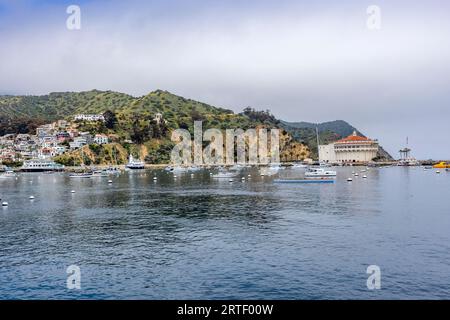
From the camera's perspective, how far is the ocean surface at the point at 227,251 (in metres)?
25.6

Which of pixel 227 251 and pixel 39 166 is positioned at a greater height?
pixel 39 166

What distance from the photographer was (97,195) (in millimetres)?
79500

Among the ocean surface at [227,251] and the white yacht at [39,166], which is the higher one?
the white yacht at [39,166]

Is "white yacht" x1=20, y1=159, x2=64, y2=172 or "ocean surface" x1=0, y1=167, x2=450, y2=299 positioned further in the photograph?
"white yacht" x1=20, y1=159, x2=64, y2=172

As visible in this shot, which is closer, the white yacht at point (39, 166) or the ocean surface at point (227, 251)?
the ocean surface at point (227, 251)

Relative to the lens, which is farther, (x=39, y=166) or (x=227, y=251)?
(x=39, y=166)

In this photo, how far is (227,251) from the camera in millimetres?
34156

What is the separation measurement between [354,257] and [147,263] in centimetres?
1562

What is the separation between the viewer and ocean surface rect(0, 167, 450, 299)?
2558cm

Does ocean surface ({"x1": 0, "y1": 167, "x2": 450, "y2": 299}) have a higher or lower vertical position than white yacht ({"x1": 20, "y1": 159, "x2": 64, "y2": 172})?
lower
